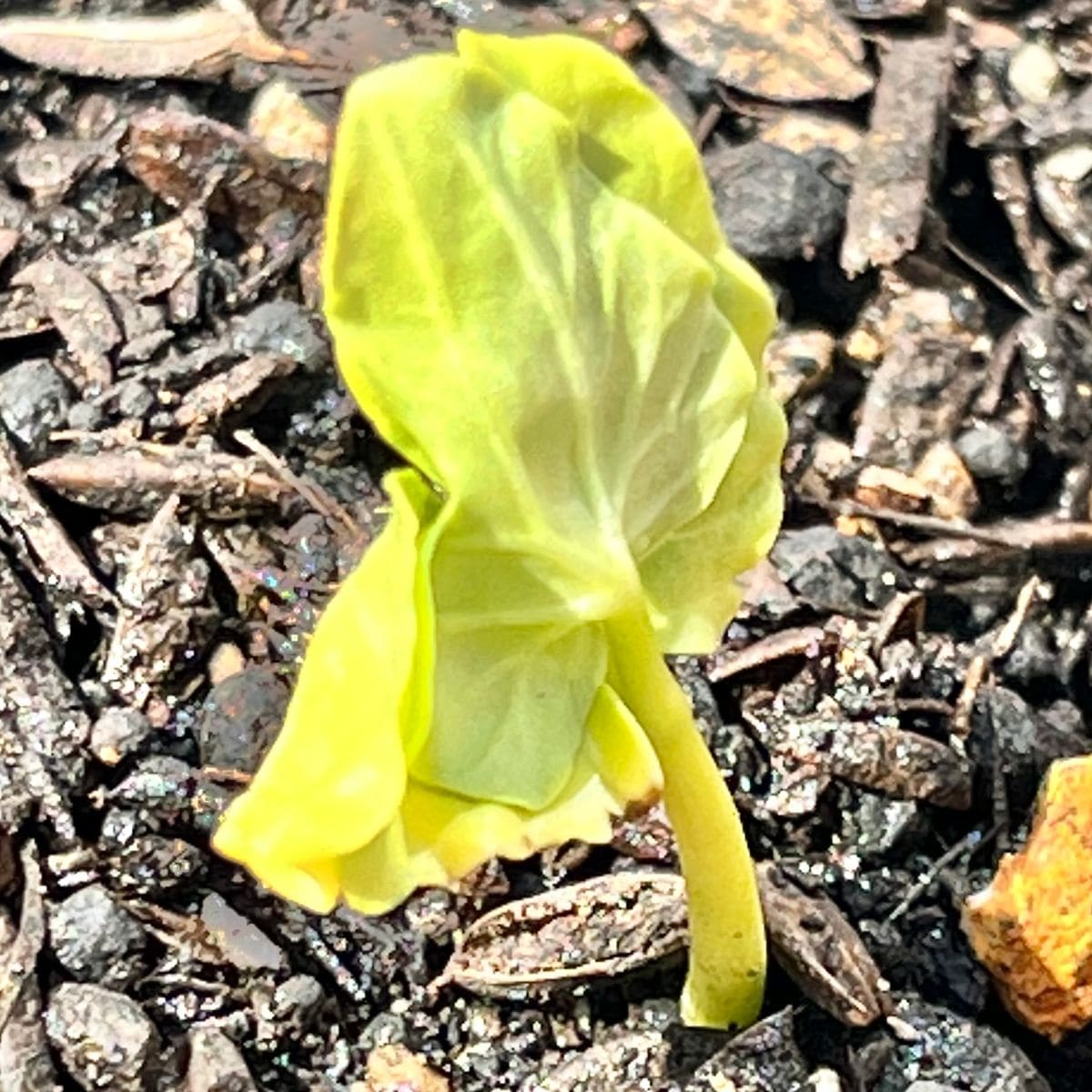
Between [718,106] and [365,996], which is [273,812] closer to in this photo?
[365,996]

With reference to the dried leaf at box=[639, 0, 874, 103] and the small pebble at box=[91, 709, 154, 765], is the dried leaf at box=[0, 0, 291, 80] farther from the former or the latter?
the small pebble at box=[91, 709, 154, 765]

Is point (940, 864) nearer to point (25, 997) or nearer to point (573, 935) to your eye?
point (573, 935)

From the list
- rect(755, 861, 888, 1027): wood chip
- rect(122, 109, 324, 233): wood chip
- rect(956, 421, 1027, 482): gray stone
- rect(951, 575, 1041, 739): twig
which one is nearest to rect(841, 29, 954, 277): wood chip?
rect(956, 421, 1027, 482): gray stone

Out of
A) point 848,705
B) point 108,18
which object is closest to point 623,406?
point 848,705

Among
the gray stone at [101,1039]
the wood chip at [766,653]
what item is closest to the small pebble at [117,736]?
the gray stone at [101,1039]

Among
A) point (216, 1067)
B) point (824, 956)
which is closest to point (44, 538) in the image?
point (216, 1067)
